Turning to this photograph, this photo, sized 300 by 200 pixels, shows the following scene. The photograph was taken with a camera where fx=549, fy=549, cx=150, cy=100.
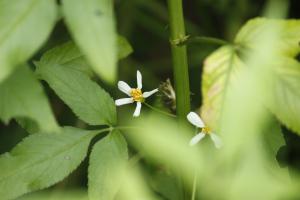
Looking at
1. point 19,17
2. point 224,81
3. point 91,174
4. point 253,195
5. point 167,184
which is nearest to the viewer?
point 19,17

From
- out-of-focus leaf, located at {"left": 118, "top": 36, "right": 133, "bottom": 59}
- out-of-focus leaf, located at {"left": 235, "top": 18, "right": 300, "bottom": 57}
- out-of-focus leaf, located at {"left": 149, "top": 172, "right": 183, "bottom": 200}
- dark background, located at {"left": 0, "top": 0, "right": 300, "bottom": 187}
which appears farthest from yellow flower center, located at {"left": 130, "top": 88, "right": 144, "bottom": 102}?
dark background, located at {"left": 0, "top": 0, "right": 300, "bottom": 187}

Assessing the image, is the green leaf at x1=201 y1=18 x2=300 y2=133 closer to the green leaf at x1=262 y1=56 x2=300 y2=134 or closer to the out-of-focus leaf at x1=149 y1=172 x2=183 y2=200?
the green leaf at x1=262 y1=56 x2=300 y2=134

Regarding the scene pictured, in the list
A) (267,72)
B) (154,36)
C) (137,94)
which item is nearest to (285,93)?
(267,72)

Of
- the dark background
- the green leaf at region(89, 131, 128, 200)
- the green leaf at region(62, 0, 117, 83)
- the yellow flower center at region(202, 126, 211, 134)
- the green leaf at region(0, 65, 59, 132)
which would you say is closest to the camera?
the green leaf at region(62, 0, 117, 83)

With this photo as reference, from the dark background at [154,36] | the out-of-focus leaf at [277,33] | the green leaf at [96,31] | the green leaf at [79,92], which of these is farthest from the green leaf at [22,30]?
the dark background at [154,36]

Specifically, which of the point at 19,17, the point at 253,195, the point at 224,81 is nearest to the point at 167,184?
the point at 224,81

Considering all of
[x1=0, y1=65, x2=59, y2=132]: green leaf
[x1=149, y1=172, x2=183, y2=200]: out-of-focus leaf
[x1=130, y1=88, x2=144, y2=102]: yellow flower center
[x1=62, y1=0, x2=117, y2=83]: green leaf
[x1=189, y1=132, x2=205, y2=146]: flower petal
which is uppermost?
[x1=62, y1=0, x2=117, y2=83]: green leaf

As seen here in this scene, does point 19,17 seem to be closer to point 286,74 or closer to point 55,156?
point 55,156
